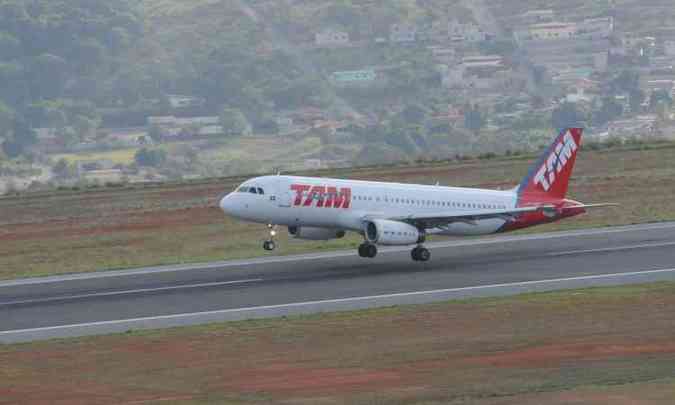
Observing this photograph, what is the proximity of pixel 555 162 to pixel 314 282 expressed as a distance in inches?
590

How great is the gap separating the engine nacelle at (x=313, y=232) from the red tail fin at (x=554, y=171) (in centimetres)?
896

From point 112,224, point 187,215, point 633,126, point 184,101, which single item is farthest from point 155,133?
point 112,224

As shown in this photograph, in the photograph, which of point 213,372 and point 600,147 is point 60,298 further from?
point 600,147

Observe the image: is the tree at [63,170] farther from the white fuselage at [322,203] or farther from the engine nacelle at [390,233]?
the engine nacelle at [390,233]

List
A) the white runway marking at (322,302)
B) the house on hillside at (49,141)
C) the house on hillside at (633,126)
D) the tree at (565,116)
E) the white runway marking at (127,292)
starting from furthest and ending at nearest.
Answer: the house on hillside at (49,141) → the tree at (565,116) → the house on hillside at (633,126) → the white runway marking at (127,292) → the white runway marking at (322,302)

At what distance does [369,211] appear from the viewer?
52.0 m

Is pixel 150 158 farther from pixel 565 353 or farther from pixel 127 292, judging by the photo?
pixel 565 353

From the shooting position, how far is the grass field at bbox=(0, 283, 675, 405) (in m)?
29.0

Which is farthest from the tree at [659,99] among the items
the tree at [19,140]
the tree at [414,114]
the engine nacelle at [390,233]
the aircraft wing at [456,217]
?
the engine nacelle at [390,233]

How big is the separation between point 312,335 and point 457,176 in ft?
160

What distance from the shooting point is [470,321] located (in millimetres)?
38438

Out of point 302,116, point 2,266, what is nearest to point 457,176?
point 2,266

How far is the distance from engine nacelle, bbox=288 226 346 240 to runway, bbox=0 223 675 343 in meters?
1.11

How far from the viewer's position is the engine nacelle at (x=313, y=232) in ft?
173
